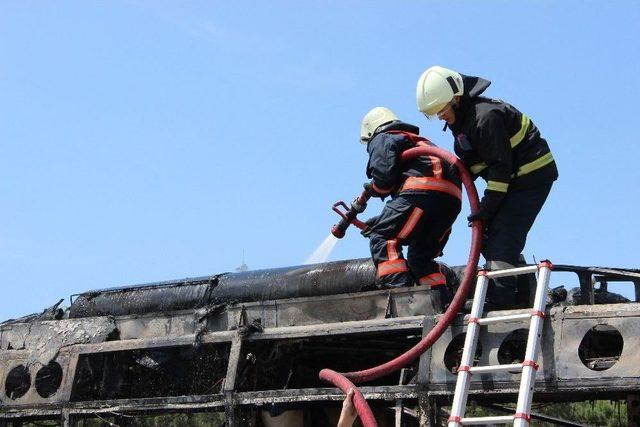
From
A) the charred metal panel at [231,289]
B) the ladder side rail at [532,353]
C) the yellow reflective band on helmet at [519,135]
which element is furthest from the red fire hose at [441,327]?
the charred metal panel at [231,289]

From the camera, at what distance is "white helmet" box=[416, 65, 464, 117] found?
23.4 ft

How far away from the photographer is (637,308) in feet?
19.9

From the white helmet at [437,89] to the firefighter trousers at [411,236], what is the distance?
1.97 feet

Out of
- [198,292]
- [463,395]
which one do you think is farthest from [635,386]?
[198,292]

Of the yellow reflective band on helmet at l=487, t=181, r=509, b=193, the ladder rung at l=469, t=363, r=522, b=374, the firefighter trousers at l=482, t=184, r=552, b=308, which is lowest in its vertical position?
the ladder rung at l=469, t=363, r=522, b=374

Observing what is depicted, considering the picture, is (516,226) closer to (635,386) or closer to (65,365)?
(635,386)

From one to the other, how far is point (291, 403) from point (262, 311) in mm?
697

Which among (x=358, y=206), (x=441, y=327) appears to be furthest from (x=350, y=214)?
(x=441, y=327)

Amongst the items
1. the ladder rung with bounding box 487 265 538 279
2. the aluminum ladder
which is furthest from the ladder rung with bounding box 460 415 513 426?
the ladder rung with bounding box 487 265 538 279

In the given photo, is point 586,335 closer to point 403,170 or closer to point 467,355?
point 467,355

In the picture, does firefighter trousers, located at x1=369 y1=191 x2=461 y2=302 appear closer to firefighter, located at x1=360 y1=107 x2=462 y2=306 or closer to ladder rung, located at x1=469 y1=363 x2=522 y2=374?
firefighter, located at x1=360 y1=107 x2=462 y2=306

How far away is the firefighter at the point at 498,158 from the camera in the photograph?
22.4ft

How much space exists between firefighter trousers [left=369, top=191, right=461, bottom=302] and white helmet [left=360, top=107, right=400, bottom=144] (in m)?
0.63

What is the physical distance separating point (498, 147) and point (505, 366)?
149cm
